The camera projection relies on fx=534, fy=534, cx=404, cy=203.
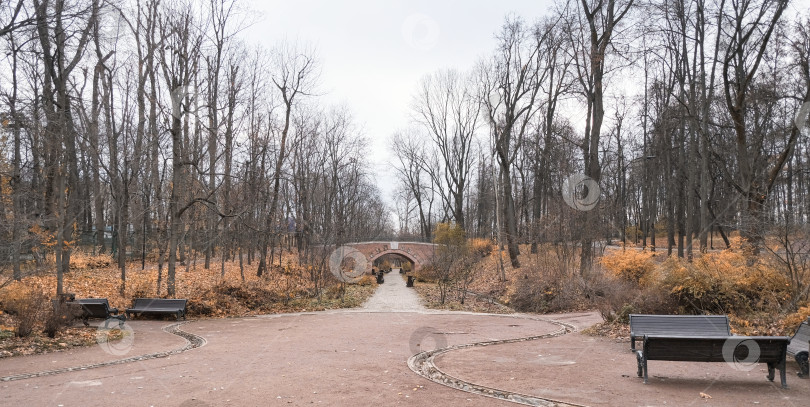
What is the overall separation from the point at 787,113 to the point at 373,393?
2723 centimetres

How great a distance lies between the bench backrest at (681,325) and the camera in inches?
345

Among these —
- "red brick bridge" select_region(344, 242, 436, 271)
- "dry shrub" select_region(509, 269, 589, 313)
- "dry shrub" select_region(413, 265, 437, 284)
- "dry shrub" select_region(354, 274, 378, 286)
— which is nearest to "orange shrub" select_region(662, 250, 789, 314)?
"dry shrub" select_region(509, 269, 589, 313)

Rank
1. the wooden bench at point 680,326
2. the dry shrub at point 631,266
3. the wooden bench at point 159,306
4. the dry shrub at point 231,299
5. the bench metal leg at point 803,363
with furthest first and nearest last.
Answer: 1. the dry shrub at point 631,266
2. the dry shrub at point 231,299
3. the wooden bench at point 159,306
4. the wooden bench at point 680,326
5. the bench metal leg at point 803,363

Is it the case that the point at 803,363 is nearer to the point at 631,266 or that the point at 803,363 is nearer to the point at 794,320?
the point at 794,320

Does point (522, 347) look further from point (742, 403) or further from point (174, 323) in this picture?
point (174, 323)

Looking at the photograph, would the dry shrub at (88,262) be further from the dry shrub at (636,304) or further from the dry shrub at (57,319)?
the dry shrub at (636,304)

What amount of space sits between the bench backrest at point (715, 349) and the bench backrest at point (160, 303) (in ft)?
43.7

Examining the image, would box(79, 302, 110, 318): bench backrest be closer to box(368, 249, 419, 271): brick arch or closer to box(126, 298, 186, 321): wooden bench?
box(126, 298, 186, 321): wooden bench

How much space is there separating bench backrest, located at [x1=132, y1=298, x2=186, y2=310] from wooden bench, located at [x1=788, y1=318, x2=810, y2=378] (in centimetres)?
1468

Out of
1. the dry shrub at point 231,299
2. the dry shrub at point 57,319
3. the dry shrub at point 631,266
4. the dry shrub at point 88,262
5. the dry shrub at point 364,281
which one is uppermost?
the dry shrub at point 631,266

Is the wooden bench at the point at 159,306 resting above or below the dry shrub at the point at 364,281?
above

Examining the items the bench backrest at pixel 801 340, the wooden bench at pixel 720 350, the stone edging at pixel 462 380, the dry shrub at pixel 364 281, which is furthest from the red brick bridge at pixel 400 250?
the wooden bench at pixel 720 350

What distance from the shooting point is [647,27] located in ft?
65.4

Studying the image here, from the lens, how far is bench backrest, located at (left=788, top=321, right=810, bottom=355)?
7.42 m
